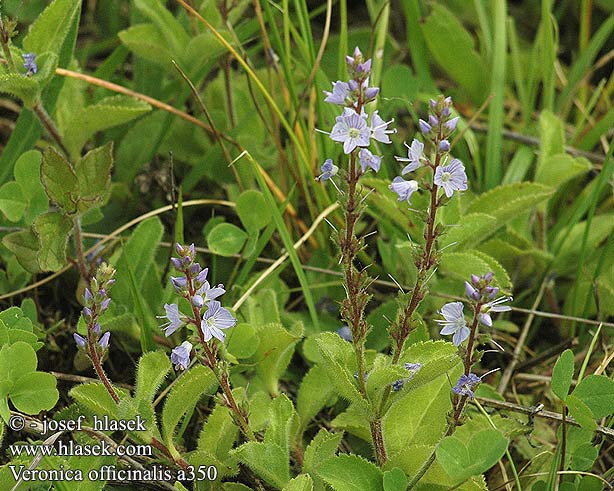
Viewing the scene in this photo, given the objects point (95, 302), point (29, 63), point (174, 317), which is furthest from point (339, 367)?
point (29, 63)

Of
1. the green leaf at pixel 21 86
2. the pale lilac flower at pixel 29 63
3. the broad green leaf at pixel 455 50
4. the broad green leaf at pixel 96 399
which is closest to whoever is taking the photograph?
the broad green leaf at pixel 96 399

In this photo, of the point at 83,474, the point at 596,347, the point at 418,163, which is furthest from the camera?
the point at 596,347

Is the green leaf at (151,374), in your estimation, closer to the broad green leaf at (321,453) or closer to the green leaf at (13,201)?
the broad green leaf at (321,453)

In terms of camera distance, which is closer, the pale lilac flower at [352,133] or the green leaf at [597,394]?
the pale lilac flower at [352,133]

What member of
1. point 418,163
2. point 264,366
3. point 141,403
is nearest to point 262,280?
point 264,366

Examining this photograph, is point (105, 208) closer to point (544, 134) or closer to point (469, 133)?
point (469, 133)

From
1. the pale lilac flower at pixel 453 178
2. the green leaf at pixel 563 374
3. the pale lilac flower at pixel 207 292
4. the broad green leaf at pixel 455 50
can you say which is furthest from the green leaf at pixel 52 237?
the broad green leaf at pixel 455 50

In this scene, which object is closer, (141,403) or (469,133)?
(141,403)

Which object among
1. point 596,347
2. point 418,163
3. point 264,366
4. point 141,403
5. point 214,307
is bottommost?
point 596,347
